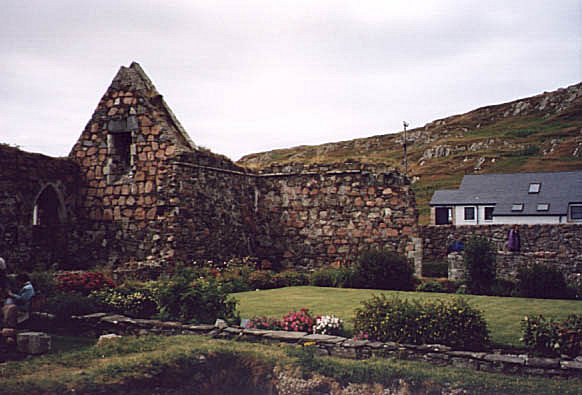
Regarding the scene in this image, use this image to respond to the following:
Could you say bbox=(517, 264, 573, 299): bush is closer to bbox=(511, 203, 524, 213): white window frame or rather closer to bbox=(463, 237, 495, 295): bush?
bbox=(463, 237, 495, 295): bush

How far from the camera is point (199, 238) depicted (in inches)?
746

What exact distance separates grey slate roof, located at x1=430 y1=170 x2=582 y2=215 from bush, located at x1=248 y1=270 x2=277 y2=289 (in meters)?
34.0

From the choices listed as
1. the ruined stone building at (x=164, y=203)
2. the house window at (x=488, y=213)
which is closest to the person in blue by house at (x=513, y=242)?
the ruined stone building at (x=164, y=203)

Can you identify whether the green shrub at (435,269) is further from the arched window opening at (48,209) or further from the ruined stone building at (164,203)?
the arched window opening at (48,209)

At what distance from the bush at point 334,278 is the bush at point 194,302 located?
7349 millimetres

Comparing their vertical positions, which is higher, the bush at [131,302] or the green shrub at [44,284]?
the green shrub at [44,284]

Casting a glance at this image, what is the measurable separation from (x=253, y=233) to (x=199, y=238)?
323 cm

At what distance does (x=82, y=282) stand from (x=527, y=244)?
2115 centimetres

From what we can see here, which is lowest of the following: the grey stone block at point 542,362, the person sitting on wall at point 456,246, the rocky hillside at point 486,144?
the grey stone block at point 542,362

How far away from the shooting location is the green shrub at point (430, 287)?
1833 centimetres

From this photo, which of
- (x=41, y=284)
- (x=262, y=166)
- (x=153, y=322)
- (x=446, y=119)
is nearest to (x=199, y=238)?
(x=262, y=166)

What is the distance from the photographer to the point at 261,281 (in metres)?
18.2

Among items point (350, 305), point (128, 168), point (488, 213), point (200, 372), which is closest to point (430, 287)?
point (350, 305)

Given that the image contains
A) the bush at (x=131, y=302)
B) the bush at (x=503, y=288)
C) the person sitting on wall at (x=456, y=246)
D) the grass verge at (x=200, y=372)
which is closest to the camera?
the grass verge at (x=200, y=372)
